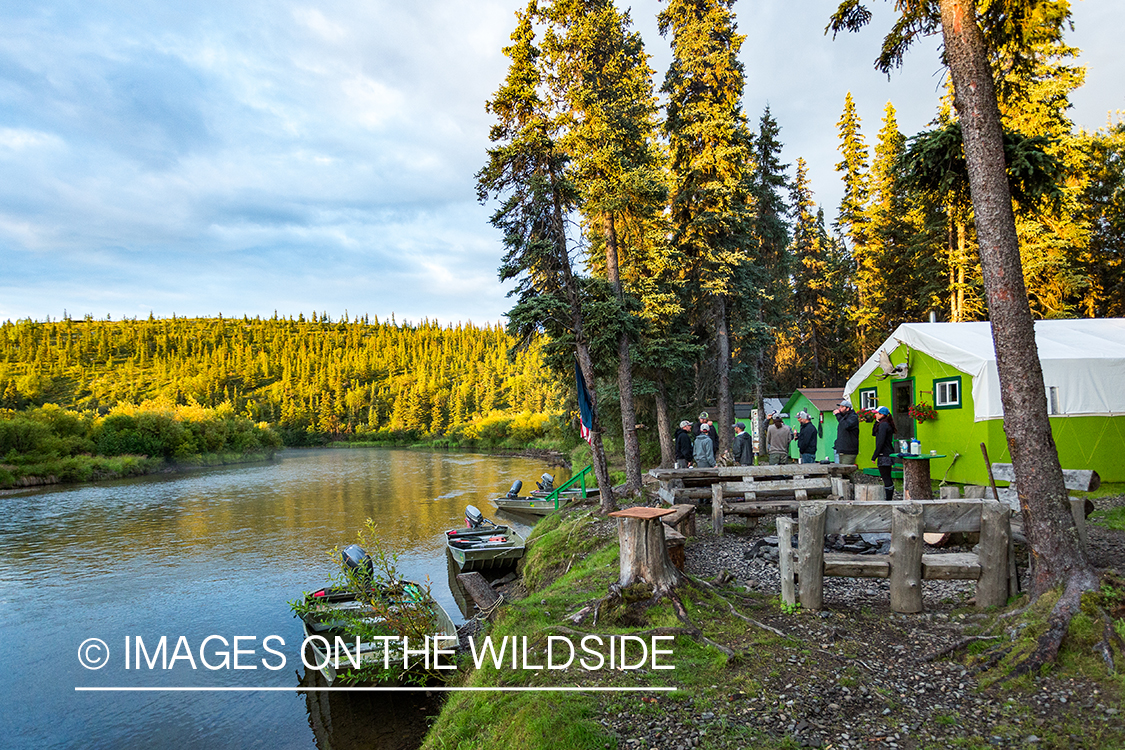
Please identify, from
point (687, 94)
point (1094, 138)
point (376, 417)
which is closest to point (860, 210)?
point (1094, 138)

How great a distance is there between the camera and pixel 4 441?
1794 inches

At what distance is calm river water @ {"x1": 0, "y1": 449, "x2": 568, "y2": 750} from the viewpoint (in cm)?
996

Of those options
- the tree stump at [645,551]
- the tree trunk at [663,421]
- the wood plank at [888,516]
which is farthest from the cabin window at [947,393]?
the tree stump at [645,551]

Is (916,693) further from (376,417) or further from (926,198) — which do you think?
(376,417)

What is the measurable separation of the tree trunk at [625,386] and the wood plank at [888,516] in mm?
8482

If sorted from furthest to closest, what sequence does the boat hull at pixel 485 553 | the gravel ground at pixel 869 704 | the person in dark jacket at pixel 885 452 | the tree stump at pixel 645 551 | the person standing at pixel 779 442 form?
the boat hull at pixel 485 553, the person standing at pixel 779 442, the person in dark jacket at pixel 885 452, the tree stump at pixel 645 551, the gravel ground at pixel 869 704

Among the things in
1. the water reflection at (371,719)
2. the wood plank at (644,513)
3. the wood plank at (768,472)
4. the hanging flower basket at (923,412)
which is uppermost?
the hanging flower basket at (923,412)

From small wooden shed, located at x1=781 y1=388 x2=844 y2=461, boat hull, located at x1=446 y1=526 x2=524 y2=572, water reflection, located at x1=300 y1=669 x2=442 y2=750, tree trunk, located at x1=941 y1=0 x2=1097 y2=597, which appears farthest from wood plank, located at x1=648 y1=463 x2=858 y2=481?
small wooden shed, located at x1=781 y1=388 x2=844 y2=461

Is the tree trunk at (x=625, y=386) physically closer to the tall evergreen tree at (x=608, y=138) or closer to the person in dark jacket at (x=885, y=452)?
the tall evergreen tree at (x=608, y=138)

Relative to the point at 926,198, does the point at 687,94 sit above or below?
above

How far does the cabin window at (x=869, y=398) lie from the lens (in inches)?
706

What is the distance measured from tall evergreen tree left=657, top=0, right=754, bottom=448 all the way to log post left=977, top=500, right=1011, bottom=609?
13.9 meters

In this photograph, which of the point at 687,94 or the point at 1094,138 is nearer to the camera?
the point at 687,94

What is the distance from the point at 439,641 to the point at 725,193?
16.1 metres
